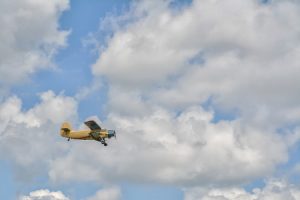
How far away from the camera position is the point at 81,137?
18438 cm

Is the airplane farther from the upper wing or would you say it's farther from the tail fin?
the tail fin

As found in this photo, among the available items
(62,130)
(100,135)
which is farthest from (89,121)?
(62,130)

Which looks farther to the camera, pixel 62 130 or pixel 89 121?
pixel 62 130

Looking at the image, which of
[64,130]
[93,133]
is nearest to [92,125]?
[93,133]

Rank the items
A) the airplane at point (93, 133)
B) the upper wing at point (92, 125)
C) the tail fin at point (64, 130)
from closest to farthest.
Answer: the upper wing at point (92, 125)
the airplane at point (93, 133)
the tail fin at point (64, 130)

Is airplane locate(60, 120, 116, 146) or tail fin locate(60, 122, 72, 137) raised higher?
tail fin locate(60, 122, 72, 137)

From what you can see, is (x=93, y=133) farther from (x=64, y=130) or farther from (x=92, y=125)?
(x=64, y=130)

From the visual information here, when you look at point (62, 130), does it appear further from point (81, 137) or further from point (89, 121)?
point (89, 121)

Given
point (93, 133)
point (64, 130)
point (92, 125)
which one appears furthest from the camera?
point (64, 130)

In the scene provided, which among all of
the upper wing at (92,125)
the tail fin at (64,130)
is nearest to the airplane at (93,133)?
the upper wing at (92,125)

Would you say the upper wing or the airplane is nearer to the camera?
the upper wing

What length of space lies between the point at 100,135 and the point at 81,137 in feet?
28.0

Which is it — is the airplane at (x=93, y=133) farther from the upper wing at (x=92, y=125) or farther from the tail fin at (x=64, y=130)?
the tail fin at (x=64, y=130)

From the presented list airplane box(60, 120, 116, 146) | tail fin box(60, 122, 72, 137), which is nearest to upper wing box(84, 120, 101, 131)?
airplane box(60, 120, 116, 146)
